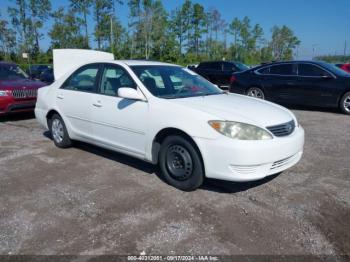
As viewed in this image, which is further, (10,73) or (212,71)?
(212,71)

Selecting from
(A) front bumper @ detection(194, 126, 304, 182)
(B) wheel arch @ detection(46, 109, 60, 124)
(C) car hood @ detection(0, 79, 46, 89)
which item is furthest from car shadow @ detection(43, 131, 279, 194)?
(C) car hood @ detection(0, 79, 46, 89)

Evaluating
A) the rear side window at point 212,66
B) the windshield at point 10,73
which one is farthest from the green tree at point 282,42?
the windshield at point 10,73

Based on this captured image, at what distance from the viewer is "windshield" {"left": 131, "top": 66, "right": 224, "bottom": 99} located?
13.9ft

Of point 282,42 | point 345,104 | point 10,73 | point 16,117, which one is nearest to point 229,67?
point 345,104

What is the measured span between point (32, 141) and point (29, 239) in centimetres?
372

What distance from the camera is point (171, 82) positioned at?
14.8 feet

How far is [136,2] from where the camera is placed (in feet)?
138

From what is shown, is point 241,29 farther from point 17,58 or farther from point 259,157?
point 259,157

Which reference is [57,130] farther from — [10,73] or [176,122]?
[10,73]

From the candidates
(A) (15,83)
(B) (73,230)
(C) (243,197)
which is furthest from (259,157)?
(A) (15,83)

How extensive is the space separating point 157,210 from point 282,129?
5.60 feet

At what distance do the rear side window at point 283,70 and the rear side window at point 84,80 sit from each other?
6.72m

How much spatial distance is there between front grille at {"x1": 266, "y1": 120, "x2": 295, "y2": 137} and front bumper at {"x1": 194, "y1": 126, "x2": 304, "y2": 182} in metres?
0.08

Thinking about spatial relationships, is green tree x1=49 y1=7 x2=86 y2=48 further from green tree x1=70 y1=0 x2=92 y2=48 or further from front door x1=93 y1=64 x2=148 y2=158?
front door x1=93 y1=64 x2=148 y2=158
